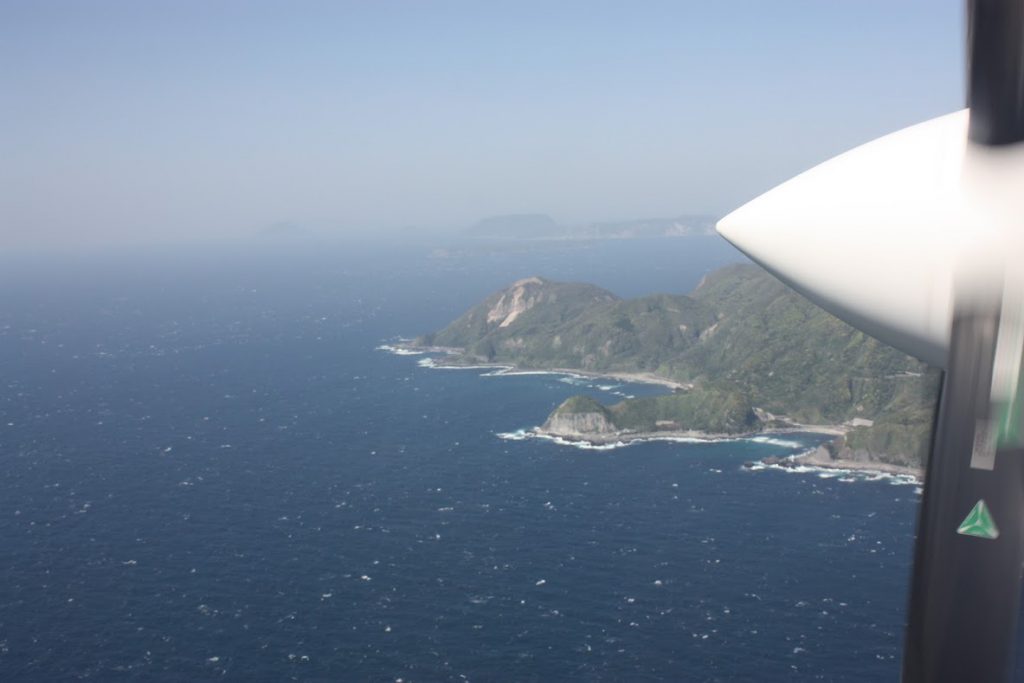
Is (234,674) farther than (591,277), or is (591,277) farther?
(591,277)

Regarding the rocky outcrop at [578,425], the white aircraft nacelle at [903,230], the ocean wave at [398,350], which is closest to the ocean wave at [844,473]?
the rocky outcrop at [578,425]

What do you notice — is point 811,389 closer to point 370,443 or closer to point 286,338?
point 370,443

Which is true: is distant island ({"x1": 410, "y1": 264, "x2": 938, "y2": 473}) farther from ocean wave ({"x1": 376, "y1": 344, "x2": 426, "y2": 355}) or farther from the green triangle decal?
the green triangle decal

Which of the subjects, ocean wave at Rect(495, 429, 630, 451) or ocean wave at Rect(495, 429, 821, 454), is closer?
ocean wave at Rect(495, 429, 630, 451)

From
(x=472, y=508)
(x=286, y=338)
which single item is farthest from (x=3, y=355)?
(x=472, y=508)

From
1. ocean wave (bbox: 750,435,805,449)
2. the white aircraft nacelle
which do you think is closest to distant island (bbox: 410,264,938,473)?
ocean wave (bbox: 750,435,805,449)

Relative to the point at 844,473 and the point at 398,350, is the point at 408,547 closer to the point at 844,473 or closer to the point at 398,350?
the point at 844,473

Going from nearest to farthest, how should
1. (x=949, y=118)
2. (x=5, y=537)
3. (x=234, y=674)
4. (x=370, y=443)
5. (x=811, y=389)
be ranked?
(x=949, y=118) < (x=234, y=674) < (x=5, y=537) < (x=370, y=443) < (x=811, y=389)
